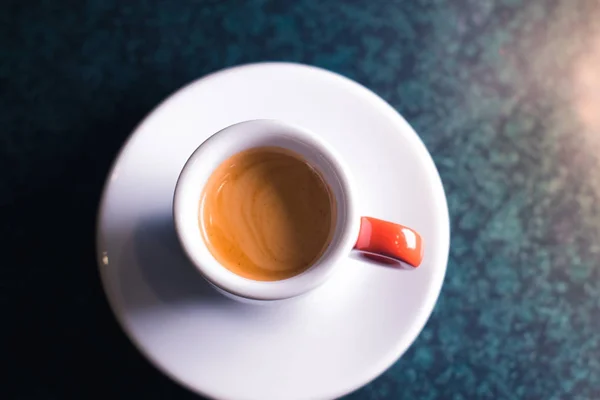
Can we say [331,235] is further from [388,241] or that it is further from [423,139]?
[423,139]

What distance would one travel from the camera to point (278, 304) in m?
0.68

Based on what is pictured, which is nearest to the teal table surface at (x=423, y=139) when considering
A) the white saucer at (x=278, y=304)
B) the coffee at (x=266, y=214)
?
the white saucer at (x=278, y=304)

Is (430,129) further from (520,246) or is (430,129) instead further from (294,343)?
(294,343)

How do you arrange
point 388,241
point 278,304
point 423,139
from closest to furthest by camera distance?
1. point 388,241
2. point 278,304
3. point 423,139

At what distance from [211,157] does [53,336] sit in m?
0.46

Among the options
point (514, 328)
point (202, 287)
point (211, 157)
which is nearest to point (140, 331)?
point (202, 287)

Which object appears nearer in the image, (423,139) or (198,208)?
(198,208)

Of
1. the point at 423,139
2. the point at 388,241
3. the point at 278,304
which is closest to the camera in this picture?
the point at 388,241

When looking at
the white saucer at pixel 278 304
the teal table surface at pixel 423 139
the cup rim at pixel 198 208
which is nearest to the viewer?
the cup rim at pixel 198 208

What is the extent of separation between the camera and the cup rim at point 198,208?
56 centimetres

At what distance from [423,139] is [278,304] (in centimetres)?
41

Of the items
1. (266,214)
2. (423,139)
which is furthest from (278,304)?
(423,139)

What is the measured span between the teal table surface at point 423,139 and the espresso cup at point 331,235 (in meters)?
0.36

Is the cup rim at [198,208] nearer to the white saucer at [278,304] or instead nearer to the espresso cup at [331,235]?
the espresso cup at [331,235]
